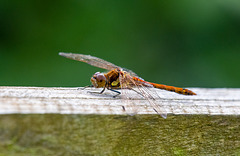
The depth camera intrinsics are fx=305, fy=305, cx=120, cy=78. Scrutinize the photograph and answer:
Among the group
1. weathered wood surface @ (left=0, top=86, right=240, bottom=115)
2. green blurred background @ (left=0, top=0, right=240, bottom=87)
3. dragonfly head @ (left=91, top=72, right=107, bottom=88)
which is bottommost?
weathered wood surface @ (left=0, top=86, right=240, bottom=115)

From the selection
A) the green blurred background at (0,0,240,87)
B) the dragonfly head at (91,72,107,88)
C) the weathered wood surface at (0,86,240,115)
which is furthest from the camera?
the green blurred background at (0,0,240,87)

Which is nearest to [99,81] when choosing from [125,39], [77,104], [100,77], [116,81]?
[100,77]

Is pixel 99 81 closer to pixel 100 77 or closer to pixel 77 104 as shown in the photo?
pixel 100 77

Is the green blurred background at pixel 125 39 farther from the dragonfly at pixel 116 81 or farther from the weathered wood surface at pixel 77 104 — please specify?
the weathered wood surface at pixel 77 104

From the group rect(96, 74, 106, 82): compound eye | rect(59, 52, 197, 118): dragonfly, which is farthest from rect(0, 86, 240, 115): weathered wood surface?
rect(96, 74, 106, 82): compound eye

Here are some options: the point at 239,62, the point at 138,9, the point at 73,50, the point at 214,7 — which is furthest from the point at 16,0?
the point at 239,62

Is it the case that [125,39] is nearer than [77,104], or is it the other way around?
[77,104]

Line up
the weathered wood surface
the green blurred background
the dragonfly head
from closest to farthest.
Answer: the weathered wood surface → the dragonfly head → the green blurred background

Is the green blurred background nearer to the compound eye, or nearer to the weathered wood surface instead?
the compound eye
